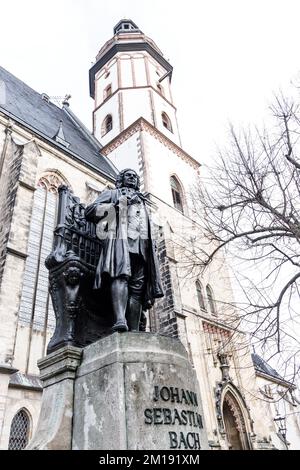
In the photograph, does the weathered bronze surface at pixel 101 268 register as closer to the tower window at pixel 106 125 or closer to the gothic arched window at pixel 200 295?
the gothic arched window at pixel 200 295

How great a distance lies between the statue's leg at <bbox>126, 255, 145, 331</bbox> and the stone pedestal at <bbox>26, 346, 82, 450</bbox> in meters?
0.65

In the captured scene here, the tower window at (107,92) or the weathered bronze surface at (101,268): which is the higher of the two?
the tower window at (107,92)

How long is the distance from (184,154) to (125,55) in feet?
29.1

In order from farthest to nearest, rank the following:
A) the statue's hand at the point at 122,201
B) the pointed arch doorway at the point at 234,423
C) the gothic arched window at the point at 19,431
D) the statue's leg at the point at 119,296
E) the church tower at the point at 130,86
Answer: the church tower at the point at 130,86 < the pointed arch doorway at the point at 234,423 < the gothic arched window at the point at 19,431 < the statue's hand at the point at 122,201 < the statue's leg at the point at 119,296

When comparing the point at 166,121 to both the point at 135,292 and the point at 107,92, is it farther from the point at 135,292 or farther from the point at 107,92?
the point at 135,292

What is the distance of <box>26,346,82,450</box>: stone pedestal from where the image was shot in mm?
3012

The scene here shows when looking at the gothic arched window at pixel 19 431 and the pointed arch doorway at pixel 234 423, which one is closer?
the gothic arched window at pixel 19 431

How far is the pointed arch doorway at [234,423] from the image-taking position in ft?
46.3

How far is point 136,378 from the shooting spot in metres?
3.03

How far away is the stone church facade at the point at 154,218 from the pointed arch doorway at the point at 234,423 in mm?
37

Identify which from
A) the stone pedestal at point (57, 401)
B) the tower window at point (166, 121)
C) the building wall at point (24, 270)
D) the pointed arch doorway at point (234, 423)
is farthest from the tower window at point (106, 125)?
the stone pedestal at point (57, 401)

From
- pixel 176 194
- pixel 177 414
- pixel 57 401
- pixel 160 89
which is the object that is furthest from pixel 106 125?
pixel 177 414

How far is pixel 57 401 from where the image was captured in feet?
10.8

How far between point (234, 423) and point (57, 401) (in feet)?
43.4
